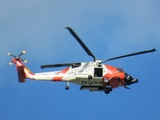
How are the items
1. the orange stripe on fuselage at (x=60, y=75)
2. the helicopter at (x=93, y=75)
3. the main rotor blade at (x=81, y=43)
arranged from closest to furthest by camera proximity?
the main rotor blade at (x=81, y=43) < the helicopter at (x=93, y=75) < the orange stripe on fuselage at (x=60, y=75)

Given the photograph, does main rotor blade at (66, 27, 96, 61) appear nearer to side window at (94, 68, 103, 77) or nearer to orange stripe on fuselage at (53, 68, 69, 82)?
side window at (94, 68, 103, 77)

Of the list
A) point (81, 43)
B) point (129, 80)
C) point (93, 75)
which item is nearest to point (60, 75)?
point (93, 75)

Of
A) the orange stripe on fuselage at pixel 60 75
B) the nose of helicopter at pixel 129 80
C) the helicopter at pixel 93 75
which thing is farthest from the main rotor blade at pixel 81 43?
the nose of helicopter at pixel 129 80

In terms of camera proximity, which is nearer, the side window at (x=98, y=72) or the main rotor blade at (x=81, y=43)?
the main rotor blade at (x=81, y=43)

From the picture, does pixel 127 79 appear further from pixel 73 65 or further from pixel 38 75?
pixel 38 75

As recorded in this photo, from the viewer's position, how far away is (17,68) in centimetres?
3991

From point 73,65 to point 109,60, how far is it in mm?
3611

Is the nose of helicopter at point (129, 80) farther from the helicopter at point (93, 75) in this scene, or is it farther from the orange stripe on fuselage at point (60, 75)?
the orange stripe on fuselage at point (60, 75)

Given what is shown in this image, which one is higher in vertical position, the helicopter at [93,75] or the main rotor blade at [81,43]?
the main rotor blade at [81,43]

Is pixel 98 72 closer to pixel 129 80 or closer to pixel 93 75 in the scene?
pixel 93 75

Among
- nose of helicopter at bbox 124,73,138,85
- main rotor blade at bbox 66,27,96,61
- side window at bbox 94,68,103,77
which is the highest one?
main rotor blade at bbox 66,27,96,61

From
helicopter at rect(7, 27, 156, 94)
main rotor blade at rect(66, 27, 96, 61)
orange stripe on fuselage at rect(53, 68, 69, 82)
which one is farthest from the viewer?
orange stripe on fuselage at rect(53, 68, 69, 82)

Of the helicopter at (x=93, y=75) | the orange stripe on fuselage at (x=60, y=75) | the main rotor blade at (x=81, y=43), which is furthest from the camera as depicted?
the orange stripe on fuselage at (x=60, y=75)

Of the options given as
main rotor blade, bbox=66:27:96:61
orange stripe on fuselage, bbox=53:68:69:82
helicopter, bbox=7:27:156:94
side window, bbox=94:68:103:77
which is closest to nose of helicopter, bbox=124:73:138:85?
helicopter, bbox=7:27:156:94
